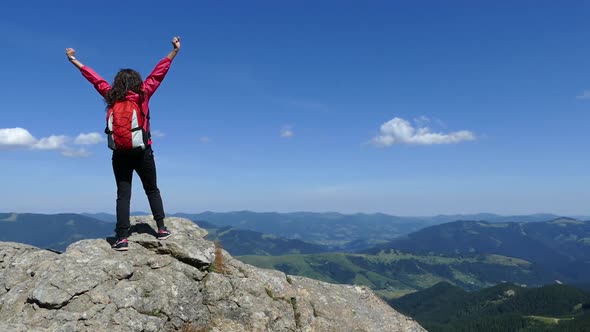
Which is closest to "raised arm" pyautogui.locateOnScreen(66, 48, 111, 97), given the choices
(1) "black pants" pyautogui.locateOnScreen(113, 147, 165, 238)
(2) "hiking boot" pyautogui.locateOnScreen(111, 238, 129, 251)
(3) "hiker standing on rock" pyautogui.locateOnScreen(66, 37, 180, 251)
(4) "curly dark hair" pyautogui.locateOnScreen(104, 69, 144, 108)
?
(3) "hiker standing on rock" pyautogui.locateOnScreen(66, 37, 180, 251)

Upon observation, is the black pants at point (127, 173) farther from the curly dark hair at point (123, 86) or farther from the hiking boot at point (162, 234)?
the curly dark hair at point (123, 86)

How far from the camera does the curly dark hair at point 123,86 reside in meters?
14.2

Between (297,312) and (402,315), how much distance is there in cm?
571

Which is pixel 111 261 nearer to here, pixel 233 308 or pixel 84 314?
pixel 84 314

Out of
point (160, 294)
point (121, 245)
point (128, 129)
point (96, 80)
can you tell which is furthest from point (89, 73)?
point (160, 294)

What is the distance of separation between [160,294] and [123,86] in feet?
23.6

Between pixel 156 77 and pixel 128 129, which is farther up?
pixel 156 77

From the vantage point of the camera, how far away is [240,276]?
52.3 feet

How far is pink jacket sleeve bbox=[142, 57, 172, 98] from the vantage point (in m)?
14.9

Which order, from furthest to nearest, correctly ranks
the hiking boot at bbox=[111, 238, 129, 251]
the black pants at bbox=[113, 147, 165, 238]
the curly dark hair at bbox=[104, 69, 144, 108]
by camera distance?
1. the hiking boot at bbox=[111, 238, 129, 251]
2. the black pants at bbox=[113, 147, 165, 238]
3. the curly dark hair at bbox=[104, 69, 144, 108]

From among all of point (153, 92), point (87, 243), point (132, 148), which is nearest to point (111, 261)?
point (87, 243)

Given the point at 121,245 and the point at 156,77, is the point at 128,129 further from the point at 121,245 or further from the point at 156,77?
the point at 121,245

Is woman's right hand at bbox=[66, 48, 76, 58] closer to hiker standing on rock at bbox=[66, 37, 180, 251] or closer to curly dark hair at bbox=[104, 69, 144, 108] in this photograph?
hiker standing on rock at bbox=[66, 37, 180, 251]

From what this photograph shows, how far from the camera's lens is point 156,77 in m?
15.1
